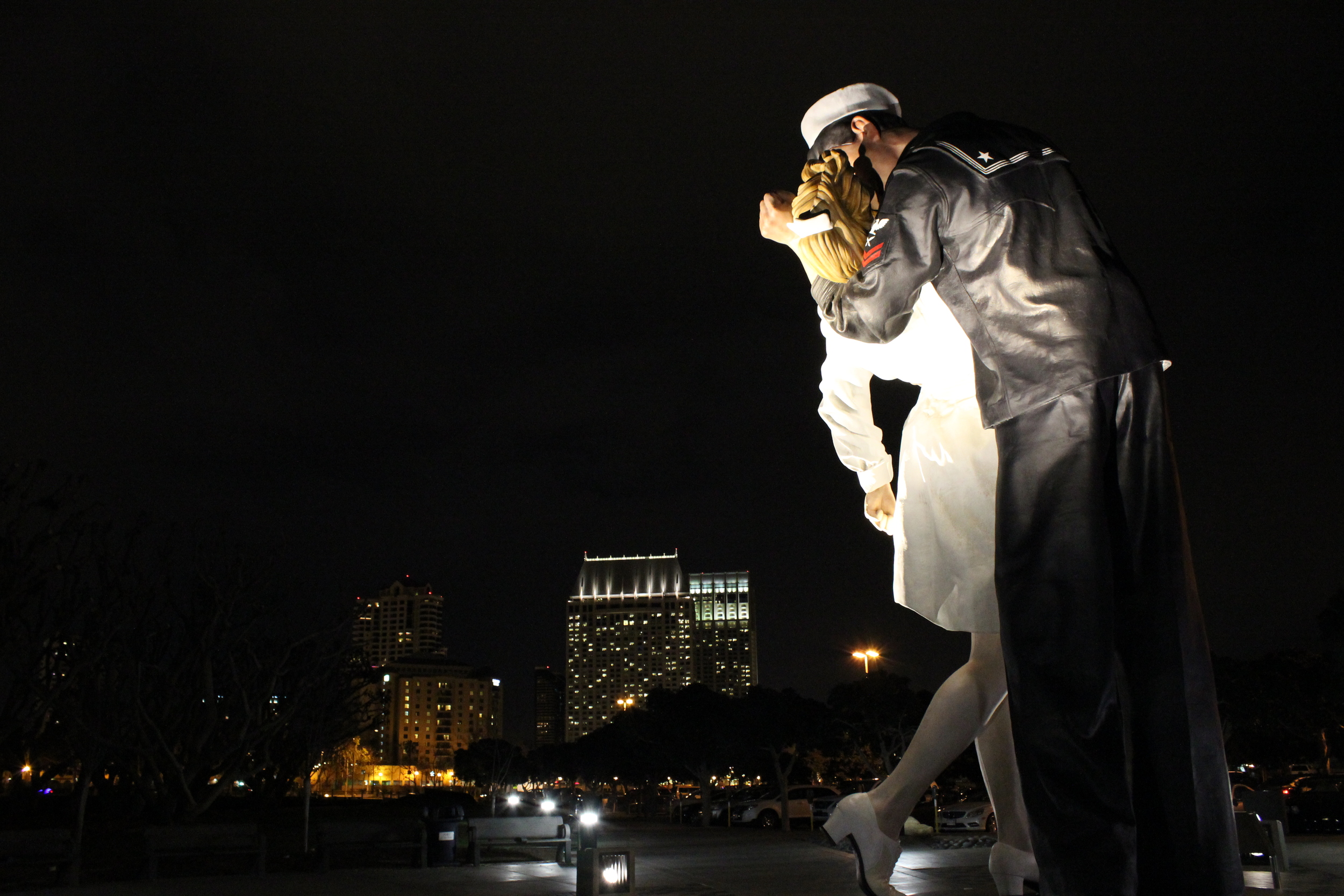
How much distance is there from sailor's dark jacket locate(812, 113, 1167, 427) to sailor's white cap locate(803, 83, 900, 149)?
0.43 meters

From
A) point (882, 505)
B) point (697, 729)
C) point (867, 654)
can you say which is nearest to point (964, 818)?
point (867, 654)

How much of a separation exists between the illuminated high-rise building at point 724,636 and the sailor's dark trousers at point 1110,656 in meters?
149

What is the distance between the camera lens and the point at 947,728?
2561 millimetres

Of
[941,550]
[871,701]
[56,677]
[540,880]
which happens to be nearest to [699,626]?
[871,701]

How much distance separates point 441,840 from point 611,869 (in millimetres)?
7271

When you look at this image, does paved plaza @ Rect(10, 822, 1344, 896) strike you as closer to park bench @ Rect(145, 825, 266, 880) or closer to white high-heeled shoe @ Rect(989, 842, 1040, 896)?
park bench @ Rect(145, 825, 266, 880)

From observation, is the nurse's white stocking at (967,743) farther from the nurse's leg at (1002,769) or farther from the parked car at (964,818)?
the parked car at (964,818)

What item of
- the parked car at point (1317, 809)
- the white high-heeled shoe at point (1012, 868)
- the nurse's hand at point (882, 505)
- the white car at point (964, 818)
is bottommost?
the white car at point (964, 818)

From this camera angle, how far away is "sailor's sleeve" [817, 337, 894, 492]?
9.69 ft

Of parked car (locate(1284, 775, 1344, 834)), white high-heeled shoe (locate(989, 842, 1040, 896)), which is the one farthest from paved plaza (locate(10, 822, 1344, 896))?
white high-heeled shoe (locate(989, 842, 1040, 896))

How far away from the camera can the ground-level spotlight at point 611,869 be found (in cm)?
850

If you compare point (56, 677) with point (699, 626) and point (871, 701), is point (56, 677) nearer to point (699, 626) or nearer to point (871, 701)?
point (871, 701)

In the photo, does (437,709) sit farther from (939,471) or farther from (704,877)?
(939,471)

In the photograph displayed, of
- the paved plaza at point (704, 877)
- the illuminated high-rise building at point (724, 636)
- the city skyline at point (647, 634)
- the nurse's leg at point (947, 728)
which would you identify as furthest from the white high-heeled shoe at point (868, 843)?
the illuminated high-rise building at point (724, 636)
